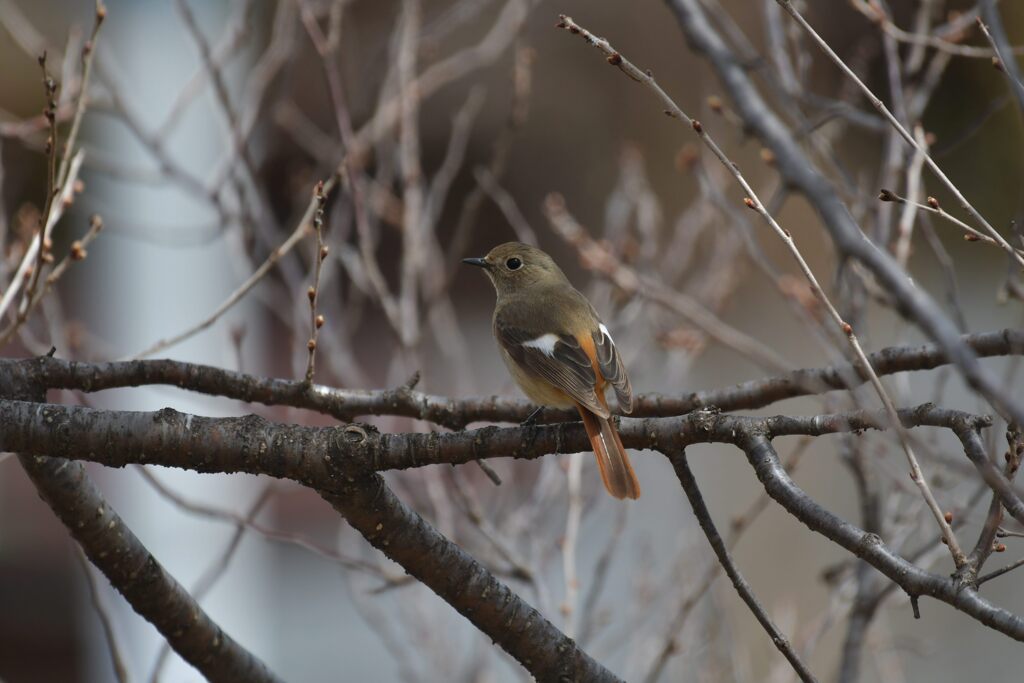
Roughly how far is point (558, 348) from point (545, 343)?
80mm

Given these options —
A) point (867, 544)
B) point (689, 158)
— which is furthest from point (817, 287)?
point (689, 158)

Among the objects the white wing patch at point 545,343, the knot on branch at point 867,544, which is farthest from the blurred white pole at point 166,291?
the knot on branch at point 867,544

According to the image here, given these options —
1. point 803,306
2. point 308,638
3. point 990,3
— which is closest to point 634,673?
point 803,306

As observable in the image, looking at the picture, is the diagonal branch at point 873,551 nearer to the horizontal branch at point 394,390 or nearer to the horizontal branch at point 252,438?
the horizontal branch at point 252,438

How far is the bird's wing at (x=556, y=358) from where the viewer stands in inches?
130

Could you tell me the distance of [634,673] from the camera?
5051mm

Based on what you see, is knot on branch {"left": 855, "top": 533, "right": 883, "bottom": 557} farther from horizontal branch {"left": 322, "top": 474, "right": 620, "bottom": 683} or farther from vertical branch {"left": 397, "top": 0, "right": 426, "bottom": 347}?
vertical branch {"left": 397, "top": 0, "right": 426, "bottom": 347}

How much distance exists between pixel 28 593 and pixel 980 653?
285 inches

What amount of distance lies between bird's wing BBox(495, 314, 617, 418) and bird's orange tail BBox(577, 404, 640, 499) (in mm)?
64

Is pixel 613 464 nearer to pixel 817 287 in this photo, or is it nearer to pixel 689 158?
pixel 817 287

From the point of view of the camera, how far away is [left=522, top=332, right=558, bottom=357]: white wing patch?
150 inches

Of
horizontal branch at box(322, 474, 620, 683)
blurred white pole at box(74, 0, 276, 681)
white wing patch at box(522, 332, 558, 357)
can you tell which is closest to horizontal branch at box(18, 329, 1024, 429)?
horizontal branch at box(322, 474, 620, 683)

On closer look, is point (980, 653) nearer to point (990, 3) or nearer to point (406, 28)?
point (406, 28)

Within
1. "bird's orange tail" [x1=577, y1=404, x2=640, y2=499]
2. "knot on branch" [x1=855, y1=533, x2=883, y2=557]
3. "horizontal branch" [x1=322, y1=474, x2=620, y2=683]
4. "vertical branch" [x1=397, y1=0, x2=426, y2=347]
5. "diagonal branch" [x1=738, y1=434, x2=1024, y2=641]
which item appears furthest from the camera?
"vertical branch" [x1=397, y1=0, x2=426, y2=347]
